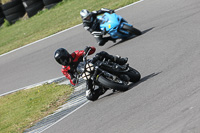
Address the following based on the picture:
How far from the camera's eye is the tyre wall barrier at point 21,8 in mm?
21719

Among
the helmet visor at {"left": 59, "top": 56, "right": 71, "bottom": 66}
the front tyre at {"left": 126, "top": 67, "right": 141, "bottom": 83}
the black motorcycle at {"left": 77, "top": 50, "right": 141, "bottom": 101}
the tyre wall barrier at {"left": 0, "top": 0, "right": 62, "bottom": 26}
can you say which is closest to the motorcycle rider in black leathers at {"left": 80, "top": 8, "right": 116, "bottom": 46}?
the helmet visor at {"left": 59, "top": 56, "right": 71, "bottom": 66}

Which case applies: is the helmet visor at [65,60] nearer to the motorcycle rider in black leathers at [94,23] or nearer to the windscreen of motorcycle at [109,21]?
the windscreen of motorcycle at [109,21]

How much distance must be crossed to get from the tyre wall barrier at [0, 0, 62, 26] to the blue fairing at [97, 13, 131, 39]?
351 inches

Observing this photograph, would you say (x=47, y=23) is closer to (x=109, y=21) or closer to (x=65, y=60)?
(x=109, y=21)

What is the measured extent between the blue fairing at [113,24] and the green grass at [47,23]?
4.38 meters

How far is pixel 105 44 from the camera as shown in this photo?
47.7ft

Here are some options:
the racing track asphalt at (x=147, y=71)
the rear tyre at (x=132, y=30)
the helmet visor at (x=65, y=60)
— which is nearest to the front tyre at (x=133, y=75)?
the racing track asphalt at (x=147, y=71)

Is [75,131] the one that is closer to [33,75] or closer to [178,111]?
[178,111]

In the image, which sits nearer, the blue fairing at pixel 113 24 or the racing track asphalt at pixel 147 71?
the racing track asphalt at pixel 147 71

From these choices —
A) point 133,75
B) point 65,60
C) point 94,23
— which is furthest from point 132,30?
point 65,60

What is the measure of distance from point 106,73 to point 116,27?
14.6ft

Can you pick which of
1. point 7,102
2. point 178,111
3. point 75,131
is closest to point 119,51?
point 7,102

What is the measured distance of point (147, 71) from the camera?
32.5ft

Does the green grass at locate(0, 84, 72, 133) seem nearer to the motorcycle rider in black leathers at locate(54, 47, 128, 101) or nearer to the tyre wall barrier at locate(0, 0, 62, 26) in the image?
the motorcycle rider in black leathers at locate(54, 47, 128, 101)
